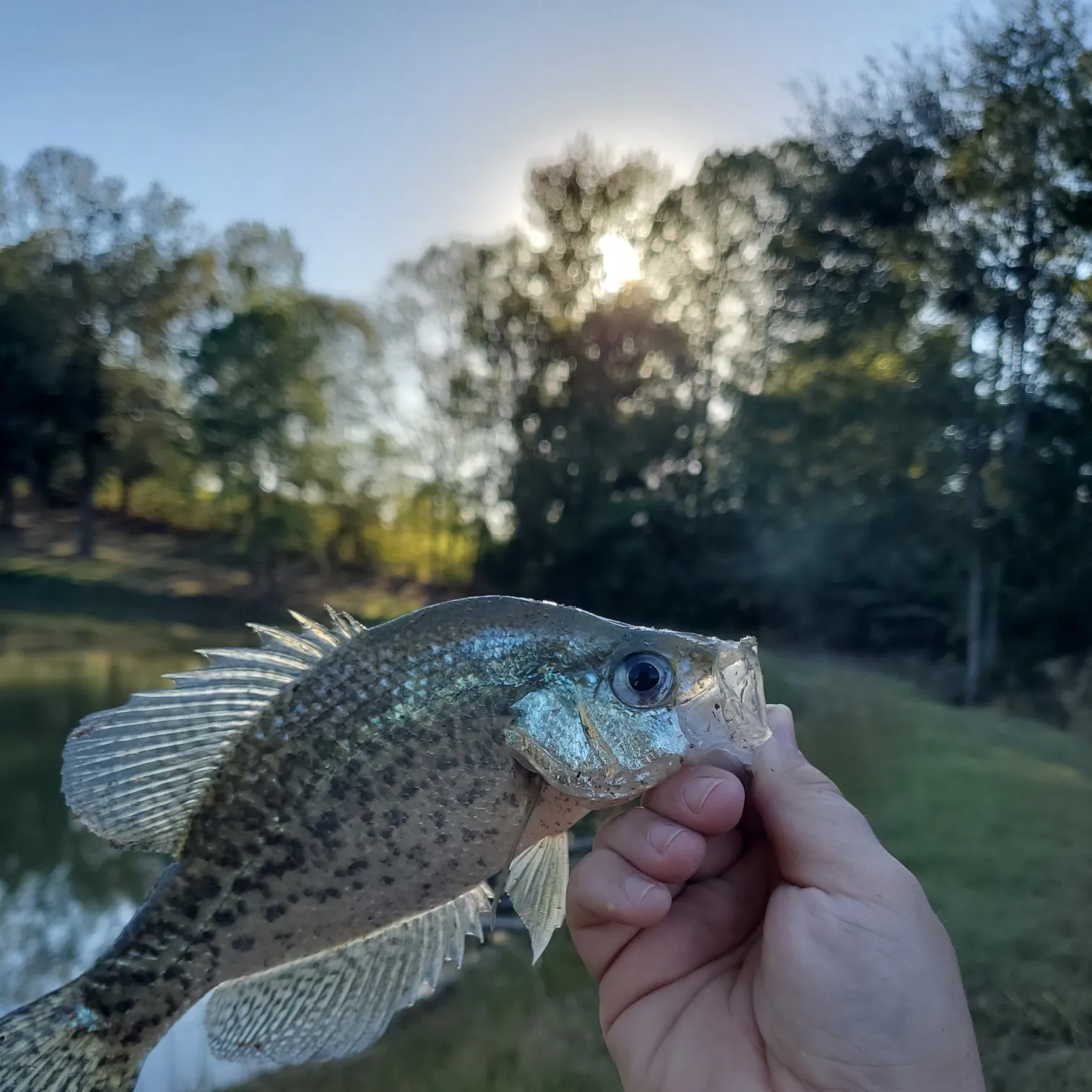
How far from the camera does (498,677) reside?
1.26 metres

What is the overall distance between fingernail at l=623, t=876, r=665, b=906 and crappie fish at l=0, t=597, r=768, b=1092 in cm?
16

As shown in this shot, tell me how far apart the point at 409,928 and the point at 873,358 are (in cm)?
995

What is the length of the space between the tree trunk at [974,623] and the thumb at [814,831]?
9.19 meters

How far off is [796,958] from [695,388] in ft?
40.3

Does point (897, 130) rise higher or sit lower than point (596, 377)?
higher

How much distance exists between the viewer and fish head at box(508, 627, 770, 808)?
1.22 m

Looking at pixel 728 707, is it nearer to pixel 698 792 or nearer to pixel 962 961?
pixel 698 792

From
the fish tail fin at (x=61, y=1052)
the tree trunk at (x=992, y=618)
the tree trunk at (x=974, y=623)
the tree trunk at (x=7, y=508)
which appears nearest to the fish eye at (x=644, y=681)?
the fish tail fin at (x=61, y=1052)

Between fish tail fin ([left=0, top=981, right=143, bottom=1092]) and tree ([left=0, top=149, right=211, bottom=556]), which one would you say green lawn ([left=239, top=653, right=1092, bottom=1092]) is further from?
tree ([left=0, top=149, right=211, bottom=556])

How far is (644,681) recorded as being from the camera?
125 cm

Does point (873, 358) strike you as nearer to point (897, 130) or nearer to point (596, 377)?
point (897, 130)

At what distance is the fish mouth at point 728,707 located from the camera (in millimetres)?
1227

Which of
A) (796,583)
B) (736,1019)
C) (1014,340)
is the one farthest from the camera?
A: (796,583)

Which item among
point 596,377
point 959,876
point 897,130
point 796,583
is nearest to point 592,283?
point 596,377
